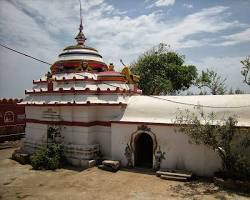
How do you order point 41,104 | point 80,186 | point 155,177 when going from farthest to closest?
point 41,104, point 155,177, point 80,186

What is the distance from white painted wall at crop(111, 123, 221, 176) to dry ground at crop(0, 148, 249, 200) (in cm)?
93

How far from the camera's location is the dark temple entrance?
14.3 m

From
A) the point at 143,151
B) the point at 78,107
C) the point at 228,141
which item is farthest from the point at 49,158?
the point at 228,141

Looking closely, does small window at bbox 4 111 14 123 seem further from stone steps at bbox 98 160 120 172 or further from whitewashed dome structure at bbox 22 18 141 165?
stone steps at bbox 98 160 120 172

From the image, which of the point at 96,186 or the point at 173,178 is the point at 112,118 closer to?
the point at 96,186

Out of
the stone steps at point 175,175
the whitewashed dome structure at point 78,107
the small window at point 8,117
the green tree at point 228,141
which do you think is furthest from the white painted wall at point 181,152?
the small window at point 8,117

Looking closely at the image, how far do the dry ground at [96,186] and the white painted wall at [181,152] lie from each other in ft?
3.05

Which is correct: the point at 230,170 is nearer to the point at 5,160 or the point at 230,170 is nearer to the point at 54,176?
the point at 54,176

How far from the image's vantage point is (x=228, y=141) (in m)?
11.0

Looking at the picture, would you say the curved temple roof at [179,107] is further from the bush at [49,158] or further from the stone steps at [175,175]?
the bush at [49,158]

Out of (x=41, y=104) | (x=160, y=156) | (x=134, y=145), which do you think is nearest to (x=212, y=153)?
(x=160, y=156)

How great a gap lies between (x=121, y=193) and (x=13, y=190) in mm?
4546

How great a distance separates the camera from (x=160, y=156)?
1327 cm

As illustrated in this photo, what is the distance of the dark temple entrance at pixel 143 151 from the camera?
14.3 meters
